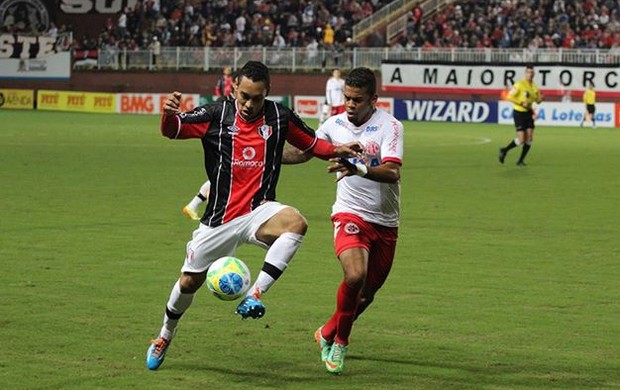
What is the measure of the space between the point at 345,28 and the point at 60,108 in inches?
517

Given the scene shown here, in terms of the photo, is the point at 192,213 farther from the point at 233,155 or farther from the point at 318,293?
the point at 233,155

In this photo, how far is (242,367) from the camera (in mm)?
8016

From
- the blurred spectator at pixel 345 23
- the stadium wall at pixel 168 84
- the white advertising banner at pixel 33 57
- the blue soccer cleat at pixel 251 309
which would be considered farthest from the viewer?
the white advertising banner at pixel 33 57

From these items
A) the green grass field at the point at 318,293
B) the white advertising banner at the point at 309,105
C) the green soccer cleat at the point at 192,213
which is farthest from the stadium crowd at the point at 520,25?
the green soccer cleat at the point at 192,213

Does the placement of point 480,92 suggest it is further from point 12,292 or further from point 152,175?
point 12,292

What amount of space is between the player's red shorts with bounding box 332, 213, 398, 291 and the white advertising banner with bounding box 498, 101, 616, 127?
39.7 meters

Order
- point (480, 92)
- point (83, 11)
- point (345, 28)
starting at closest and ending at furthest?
point (480, 92)
point (345, 28)
point (83, 11)

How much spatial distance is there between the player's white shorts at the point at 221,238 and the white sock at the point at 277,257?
0.60ft

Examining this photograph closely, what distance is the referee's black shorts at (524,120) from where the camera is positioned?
26734 millimetres

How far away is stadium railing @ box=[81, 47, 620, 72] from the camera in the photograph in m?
48.4

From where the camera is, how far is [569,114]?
47562 mm

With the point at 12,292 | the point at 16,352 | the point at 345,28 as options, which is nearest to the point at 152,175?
the point at 12,292

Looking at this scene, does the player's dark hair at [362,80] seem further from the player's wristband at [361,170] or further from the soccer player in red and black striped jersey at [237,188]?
the player's wristband at [361,170]

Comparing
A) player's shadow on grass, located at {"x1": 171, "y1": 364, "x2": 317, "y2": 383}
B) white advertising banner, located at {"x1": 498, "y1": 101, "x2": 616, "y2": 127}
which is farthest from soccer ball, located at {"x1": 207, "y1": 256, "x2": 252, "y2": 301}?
white advertising banner, located at {"x1": 498, "y1": 101, "x2": 616, "y2": 127}
